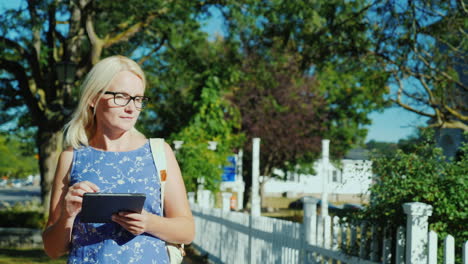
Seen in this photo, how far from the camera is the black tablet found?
234 cm

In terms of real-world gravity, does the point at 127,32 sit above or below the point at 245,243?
above

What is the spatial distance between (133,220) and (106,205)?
0.12 m

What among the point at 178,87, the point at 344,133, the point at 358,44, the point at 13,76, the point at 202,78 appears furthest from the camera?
the point at 344,133

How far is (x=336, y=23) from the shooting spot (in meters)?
12.0

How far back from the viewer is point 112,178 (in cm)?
262

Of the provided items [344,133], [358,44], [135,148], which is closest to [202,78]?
[358,44]

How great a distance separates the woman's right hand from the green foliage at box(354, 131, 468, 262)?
3361 mm

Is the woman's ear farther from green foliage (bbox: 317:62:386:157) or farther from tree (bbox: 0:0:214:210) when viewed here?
green foliage (bbox: 317:62:386:157)

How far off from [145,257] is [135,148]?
1.49ft

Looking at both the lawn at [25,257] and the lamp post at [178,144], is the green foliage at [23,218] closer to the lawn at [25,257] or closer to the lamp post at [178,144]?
the lawn at [25,257]

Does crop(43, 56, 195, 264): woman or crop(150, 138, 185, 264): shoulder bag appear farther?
crop(150, 138, 185, 264): shoulder bag

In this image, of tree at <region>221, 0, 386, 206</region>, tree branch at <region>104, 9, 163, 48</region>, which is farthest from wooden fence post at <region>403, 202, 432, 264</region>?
tree branch at <region>104, 9, 163, 48</region>

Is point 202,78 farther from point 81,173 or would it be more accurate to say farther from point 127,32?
point 81,173

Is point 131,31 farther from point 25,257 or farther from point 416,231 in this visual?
point 416,231
